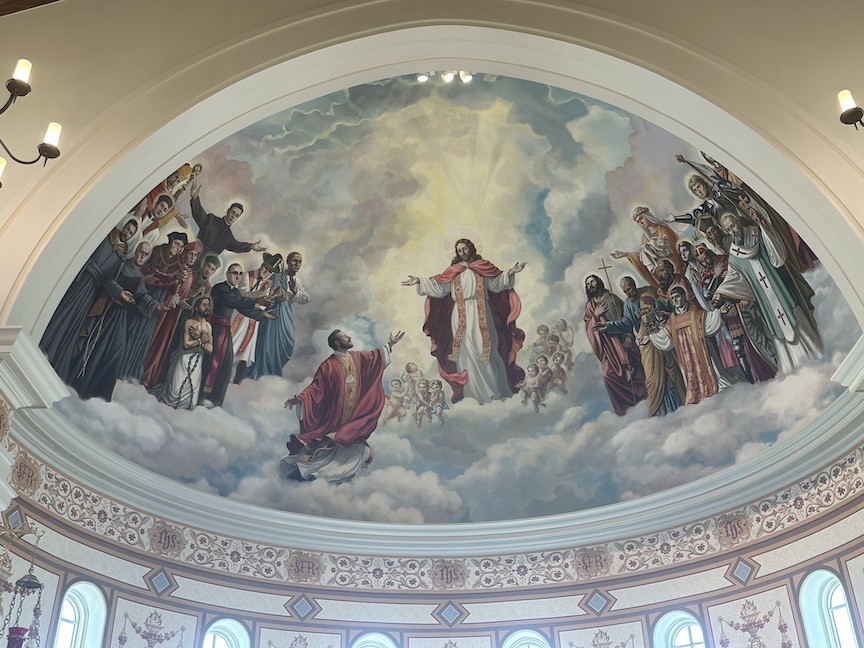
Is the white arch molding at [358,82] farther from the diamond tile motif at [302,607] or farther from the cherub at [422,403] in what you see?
the diamond tile motif at [302,607]

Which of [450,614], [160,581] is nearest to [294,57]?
[160,581]

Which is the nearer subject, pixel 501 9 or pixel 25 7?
pixel 25 7

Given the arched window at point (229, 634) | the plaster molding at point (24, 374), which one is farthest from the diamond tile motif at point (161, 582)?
the plaster molding at point (24, 374)

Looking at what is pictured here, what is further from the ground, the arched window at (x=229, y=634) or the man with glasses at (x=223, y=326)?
the man with glasses at (x=223, y=326)

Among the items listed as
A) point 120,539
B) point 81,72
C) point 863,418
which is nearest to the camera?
point 81,72

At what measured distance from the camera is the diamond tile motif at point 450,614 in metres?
16.0

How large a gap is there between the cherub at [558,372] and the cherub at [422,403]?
244 cm

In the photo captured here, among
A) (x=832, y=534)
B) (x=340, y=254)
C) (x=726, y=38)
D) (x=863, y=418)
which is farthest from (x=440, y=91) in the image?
(x=832, y=534)

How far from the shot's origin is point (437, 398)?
17.5m

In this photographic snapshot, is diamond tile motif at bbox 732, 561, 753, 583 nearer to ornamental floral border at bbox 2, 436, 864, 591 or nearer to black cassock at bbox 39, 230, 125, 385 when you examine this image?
ornamental floral border at bbox 2, 436, 864, 591

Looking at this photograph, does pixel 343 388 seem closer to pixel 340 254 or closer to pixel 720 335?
pixel 340 254

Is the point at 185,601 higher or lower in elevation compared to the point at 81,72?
lower

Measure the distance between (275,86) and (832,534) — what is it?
33.5 ft

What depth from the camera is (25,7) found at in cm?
888
